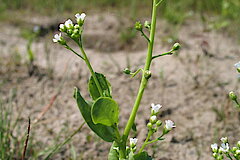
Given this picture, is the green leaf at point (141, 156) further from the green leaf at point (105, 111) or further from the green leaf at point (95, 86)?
the green leaf at point (95, 86)

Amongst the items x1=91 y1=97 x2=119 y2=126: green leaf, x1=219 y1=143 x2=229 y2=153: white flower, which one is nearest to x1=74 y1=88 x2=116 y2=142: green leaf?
x1=91 y1=97 x2=119 y2=126: green leaf

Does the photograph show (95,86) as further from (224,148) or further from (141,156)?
(224,148)

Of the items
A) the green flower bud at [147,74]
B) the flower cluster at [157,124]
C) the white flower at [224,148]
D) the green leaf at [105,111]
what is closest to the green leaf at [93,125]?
the green leaf at [105,111]

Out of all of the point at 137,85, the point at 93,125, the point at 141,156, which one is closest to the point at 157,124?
the point at 141,156

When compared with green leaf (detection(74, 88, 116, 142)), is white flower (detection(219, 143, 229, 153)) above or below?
below

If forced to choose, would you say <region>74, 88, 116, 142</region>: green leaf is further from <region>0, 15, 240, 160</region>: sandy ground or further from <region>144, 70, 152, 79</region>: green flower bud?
<region>0, 15, 240, 160</region>: sandy ground

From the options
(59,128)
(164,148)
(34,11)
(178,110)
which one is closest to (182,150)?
(164,148)
